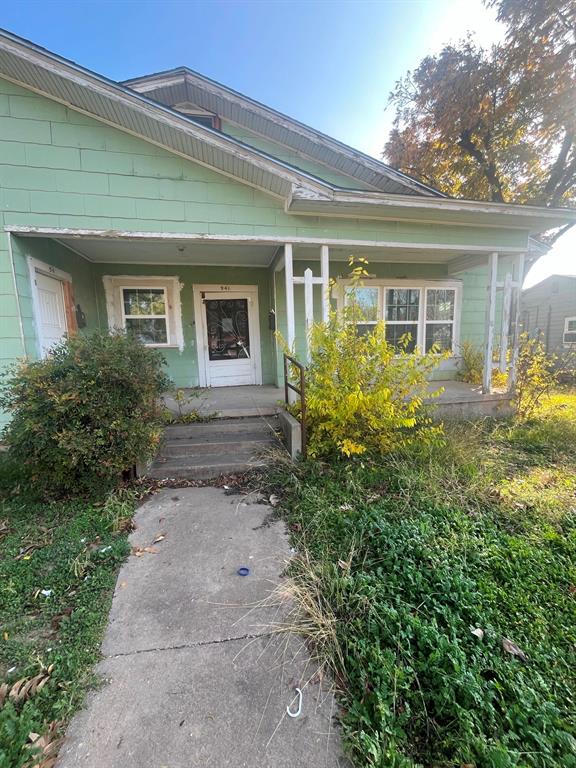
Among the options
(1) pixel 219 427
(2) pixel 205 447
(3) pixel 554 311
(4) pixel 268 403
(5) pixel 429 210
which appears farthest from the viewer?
(3) pixel 554 311

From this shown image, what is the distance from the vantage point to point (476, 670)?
151 cm

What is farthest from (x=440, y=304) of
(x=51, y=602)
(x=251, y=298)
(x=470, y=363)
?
(x=51, y=602)

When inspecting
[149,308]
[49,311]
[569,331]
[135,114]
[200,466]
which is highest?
[135,114]

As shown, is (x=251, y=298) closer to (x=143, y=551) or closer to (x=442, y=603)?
(x=143, y=551)

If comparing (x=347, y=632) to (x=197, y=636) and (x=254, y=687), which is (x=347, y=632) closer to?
(x=254, y=687)

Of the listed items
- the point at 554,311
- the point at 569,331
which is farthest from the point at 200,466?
the point at 554,311

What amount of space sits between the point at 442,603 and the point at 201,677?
1369mm

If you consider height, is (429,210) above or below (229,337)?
above

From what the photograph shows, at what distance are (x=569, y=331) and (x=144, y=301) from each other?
19.0m

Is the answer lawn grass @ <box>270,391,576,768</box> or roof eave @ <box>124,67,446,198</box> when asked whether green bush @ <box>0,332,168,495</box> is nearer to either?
lawn grass @ <box>270,391,576,768</box>

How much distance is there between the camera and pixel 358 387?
3.39 meters

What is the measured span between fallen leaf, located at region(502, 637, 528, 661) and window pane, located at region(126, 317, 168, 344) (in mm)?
6494

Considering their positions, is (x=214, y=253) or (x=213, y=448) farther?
(x=214, y=253)

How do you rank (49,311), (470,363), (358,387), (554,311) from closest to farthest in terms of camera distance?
1. (358,387)
2. (49,311)
3. (470,363)
4. (554,311)
